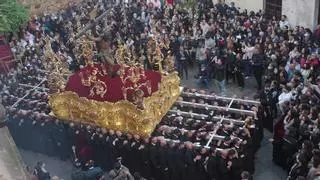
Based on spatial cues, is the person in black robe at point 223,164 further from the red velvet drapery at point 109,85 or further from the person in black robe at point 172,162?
the red velvet drapery at point 109,85

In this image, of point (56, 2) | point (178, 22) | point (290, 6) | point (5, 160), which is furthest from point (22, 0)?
point (5, 160)

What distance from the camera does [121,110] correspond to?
16859mm

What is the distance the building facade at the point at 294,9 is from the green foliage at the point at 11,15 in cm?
1177

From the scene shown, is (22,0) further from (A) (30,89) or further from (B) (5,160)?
(B) (5,160)

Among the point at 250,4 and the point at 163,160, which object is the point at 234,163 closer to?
the point at 163,160

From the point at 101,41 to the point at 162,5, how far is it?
1061 centimetres

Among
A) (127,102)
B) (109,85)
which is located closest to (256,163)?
(127,102)

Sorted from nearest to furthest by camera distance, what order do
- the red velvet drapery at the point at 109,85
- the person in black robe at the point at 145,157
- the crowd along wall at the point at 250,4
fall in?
the person in black robe at the point at 145,157, the red velvet drapery at the point at 109,85, the crowd along wall at the point at 250,4

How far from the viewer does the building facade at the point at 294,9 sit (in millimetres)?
22938

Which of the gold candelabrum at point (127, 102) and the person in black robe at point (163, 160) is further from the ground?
the gold candelabrum at point (127, 102)

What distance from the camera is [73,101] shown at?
1781cm

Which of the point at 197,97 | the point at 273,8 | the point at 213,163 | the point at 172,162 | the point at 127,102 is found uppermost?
the point at 273,8

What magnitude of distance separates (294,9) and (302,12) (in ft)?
1.59

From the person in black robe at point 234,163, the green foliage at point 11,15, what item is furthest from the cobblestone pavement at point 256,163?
the green foliage at point 11,15
